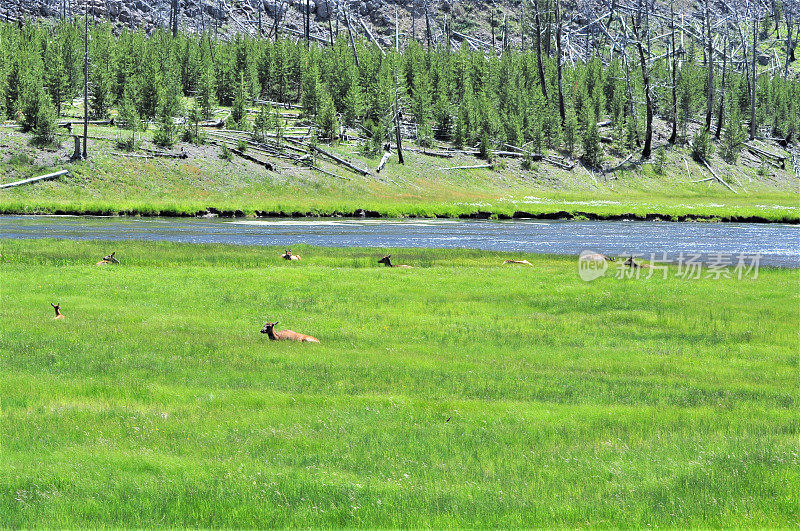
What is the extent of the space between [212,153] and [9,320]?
7379 cm

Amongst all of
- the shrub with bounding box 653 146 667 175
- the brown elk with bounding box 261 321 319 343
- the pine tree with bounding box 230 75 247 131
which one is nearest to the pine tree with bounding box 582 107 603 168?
the shrub with bounding box 653 146 667 175

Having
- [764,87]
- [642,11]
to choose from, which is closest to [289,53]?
[642,11]

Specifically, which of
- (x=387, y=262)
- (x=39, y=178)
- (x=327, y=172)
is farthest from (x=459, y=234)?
(x=39, y=178)

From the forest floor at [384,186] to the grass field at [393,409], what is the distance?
156ft

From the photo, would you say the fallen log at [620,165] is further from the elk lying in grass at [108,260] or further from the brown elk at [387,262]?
the elk lying in grass at [108,260]

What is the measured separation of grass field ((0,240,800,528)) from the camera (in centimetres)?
943

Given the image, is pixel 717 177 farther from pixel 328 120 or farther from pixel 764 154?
pixel 328 120

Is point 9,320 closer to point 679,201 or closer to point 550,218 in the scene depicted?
point 550,218

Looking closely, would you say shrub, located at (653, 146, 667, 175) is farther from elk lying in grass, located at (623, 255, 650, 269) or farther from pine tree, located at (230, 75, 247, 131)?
elk lying in grass, located at (623, 255, 650, 269)

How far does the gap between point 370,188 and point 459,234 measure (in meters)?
36.0

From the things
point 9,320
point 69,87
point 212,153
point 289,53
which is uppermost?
point 289,53

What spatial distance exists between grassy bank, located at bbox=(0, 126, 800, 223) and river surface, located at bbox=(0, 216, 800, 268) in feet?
16.9

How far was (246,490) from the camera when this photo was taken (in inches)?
379

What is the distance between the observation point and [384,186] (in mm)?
92438
